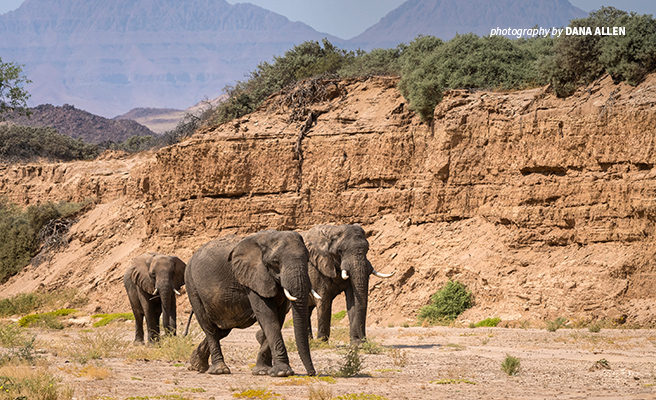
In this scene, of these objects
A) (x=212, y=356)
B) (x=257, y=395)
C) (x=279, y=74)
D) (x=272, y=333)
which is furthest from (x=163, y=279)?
(x=279, y=74)

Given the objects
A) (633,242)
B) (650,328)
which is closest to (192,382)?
(650,328)

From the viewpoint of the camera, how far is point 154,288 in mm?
19422

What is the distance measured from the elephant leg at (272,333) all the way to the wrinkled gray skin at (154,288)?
24.7ft

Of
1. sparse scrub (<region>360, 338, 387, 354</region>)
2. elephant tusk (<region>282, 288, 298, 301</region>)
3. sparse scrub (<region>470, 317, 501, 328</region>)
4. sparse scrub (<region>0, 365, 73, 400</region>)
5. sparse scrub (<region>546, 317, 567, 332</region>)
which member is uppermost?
elephant tusk (<region>282, 288, 298, 301</region>)

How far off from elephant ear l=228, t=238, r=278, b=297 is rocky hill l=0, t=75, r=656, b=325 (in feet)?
43.5

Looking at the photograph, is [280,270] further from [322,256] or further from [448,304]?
[448,304]

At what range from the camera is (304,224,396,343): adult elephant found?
56.3 ft

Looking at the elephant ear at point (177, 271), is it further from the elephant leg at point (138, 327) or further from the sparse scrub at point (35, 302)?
the sparse scrub at point (35, 302)

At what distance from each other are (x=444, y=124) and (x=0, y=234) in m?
28.5

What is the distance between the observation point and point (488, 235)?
85.6 feet

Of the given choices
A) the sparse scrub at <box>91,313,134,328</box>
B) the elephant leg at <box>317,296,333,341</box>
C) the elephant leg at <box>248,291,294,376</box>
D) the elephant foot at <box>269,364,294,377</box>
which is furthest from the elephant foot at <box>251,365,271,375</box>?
the sparse scrub at <box>91,313,134,328</box>

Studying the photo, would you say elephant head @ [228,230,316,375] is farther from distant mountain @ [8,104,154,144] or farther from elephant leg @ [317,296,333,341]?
distant mountain @ [8,104,154,144]

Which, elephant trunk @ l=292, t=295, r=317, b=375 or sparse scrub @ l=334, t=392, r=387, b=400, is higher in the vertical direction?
elephant trunk @ l=292, t=295, r=317, b=375

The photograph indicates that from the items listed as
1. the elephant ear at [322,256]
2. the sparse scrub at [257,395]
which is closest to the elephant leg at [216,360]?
the sparse scrub at [257,395]
